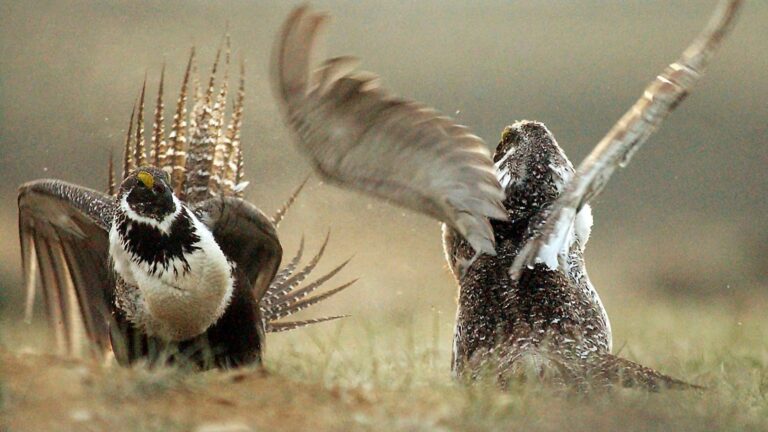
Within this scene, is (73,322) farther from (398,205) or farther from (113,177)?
(398,205)

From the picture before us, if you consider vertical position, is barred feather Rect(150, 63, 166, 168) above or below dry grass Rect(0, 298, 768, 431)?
above

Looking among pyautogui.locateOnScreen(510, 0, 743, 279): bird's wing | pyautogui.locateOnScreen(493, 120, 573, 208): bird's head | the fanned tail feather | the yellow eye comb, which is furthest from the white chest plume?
pyautogui.locateOnScreen(510, 0, 743, 279): bird's wing

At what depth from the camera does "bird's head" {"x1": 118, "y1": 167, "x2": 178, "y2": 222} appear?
452cm

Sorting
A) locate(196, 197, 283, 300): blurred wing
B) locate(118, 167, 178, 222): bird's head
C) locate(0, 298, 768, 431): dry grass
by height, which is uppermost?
locate(118, 167, 178, 222): bird's head

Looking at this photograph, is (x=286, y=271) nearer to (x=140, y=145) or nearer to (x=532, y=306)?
(x=140, y=145)

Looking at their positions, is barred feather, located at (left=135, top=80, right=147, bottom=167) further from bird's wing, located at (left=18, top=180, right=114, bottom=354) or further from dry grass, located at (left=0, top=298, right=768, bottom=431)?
dry grass, located at (left=0, top=298, right=768, bottom=431)

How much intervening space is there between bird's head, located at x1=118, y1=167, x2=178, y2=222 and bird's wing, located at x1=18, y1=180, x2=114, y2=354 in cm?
56

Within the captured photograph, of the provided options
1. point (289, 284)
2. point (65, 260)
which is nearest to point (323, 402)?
point (65, 260)

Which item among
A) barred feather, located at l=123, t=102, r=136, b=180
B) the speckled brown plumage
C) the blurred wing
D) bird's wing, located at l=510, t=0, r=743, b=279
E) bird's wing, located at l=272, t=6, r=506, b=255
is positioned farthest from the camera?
barred feather, located at l=123, t=102, r=136, b=180

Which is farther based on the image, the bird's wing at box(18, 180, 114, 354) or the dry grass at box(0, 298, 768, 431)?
the bird's wing at box(18, 180, 114, 354)

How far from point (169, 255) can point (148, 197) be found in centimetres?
26

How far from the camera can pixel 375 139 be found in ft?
12.0

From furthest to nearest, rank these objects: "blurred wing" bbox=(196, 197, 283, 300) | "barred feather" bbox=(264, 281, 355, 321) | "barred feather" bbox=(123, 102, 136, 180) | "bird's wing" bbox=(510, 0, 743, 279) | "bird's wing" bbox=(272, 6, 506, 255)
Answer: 1. "barred feather" bbox=(264, 281, 355, 321)
2. "barred feather" bbox=(123, 102, 136, 180)
3. "blurred wing" bbox=(196, 197, 283, 300)
4. "bird's wing" bbox=(510, 0, 743, 279)
5. "bird's wing" bbox=(272, 6, 506, 255)

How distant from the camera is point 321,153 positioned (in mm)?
3713
